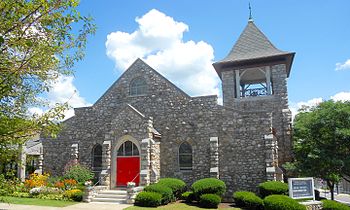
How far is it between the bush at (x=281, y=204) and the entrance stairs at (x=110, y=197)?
7.66 m

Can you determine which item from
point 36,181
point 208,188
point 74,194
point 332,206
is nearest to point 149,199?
point 208,188

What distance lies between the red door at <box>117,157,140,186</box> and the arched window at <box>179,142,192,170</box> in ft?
9.16

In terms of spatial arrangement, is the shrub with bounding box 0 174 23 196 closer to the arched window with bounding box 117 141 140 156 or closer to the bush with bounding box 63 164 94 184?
the arched window with bounding box 117 141 140 156

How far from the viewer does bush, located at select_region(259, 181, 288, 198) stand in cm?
1586

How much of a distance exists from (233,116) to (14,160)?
1466 centimetres

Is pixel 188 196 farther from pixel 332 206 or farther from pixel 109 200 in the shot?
pixel 332 206

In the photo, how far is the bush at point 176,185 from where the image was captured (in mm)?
17281

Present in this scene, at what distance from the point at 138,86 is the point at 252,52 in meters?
9.17

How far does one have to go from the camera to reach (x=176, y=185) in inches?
687

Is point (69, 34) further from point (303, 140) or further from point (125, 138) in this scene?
point (303, 140)

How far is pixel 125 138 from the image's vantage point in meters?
19.7

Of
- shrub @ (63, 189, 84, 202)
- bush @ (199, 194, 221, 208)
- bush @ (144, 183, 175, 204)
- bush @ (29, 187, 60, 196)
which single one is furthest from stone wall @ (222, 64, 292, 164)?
bush @ (29, 187, 60, 196)

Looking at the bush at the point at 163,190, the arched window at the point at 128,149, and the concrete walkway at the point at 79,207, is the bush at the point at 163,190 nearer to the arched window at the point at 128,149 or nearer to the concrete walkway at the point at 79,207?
the concrete walkway at the point at 79,207

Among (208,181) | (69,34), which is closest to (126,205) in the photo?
(208,181)
